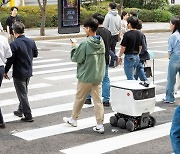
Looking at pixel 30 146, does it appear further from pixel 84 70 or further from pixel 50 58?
pixel 50 58

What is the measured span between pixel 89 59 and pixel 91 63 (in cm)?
7

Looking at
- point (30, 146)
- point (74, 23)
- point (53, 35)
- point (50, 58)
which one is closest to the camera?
point (30, 146)

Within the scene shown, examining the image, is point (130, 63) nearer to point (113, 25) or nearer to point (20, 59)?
point (20, 59)

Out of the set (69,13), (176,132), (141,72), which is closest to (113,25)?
(141,72)

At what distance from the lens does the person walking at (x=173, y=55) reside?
886 centimetres

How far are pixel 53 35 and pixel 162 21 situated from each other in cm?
1550

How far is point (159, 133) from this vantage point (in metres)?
7.30

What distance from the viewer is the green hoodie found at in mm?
6957

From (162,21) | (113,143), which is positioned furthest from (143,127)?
(162,21)

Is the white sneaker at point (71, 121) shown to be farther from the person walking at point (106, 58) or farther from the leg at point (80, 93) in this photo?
the person walking at point (106, 58)

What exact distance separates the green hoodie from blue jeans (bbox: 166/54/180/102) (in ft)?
8.18

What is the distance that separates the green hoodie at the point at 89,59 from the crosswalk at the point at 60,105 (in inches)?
38.3

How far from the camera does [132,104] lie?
7.16m

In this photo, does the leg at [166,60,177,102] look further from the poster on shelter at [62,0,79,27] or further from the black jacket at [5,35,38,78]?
the poster on shelter at [62,0,79,27]
